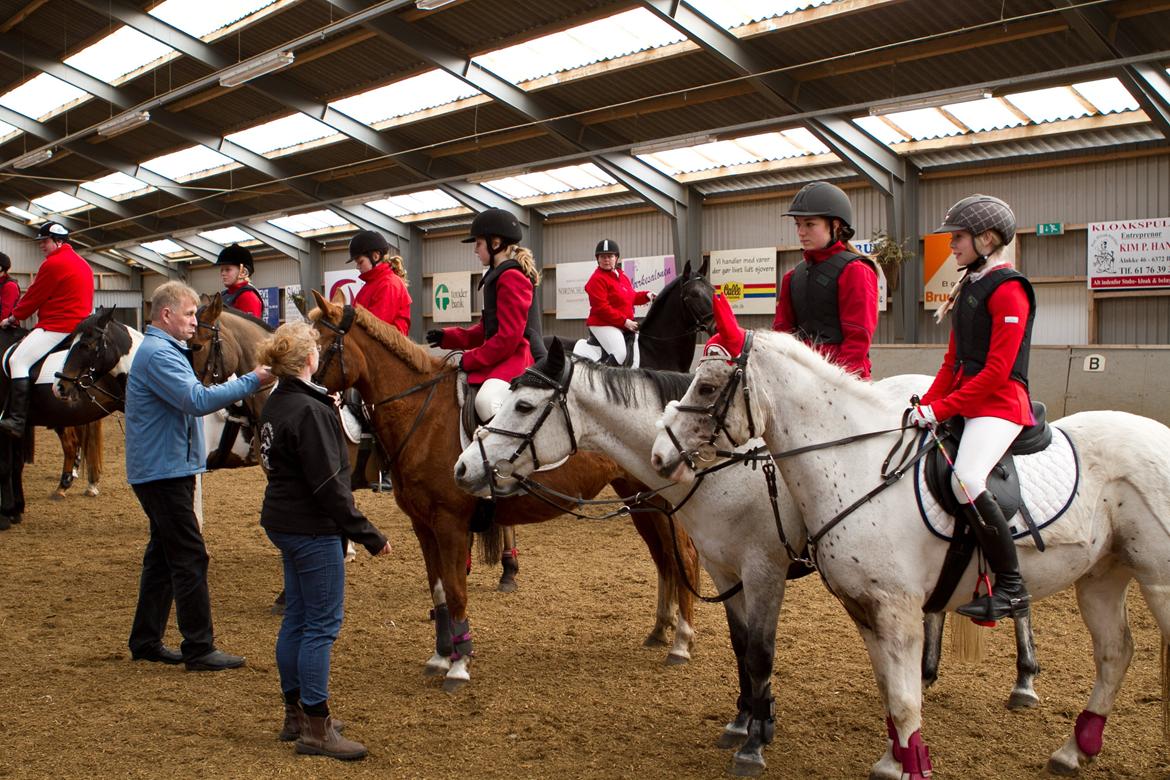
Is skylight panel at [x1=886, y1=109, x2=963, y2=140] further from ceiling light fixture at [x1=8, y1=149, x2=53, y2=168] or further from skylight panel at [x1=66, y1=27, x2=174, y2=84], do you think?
ceiling light fixture at [x1=8, y1=149, x2=53, y2=168]

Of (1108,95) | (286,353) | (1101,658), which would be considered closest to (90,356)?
(286,353)

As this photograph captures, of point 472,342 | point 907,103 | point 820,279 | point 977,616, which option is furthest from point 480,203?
point 977,616

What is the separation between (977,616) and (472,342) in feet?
9.92

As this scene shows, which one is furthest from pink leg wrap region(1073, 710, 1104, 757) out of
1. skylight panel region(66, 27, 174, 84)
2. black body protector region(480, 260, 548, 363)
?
skylight panel region(66, 27, 174, 84)

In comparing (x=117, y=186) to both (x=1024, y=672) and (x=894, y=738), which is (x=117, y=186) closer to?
(x=1024, y=672)

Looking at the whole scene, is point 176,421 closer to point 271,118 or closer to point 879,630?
point 879,630

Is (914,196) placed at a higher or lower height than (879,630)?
higher

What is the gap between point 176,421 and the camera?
14.1 ft

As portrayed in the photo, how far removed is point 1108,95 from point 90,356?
1154 cm

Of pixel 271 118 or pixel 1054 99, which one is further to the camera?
pixel 271 118

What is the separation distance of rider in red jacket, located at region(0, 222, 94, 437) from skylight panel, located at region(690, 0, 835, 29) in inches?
290

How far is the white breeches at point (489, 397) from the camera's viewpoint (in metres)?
4.43

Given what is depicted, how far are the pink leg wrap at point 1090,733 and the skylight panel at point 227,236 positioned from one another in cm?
2696

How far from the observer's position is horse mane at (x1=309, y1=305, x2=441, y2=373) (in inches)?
181
